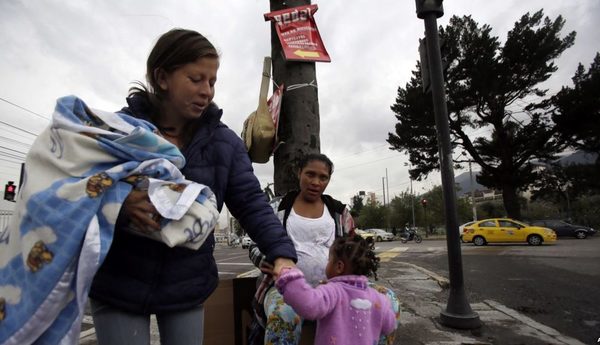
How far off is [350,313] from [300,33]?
204 cm

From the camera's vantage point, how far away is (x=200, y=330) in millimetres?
1322

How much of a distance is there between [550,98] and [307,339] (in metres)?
27.8

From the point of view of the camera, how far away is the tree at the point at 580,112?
2233 centimetres

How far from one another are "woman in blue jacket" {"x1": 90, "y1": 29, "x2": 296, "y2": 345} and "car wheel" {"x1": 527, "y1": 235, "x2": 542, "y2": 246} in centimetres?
1871

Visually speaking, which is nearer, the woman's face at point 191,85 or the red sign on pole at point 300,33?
the woman's face at point 191,85

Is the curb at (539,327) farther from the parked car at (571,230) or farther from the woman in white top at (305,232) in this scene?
the parked car at (571,230)

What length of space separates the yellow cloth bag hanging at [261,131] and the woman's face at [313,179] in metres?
0.32

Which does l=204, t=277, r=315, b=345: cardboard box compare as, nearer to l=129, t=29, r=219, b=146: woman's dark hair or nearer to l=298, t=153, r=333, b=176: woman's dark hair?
l=298, t=153, r=333, b=176: woman's dark hair

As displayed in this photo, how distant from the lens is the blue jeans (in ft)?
3.83

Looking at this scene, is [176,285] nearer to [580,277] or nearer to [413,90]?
[580,277]

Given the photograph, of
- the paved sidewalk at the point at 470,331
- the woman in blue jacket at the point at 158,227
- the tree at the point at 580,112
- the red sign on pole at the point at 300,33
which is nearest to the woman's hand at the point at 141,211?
the woman in blue jacket at the point at 158,227

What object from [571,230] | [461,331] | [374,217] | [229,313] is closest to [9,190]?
[229,313]

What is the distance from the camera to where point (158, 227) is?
43.3 inches

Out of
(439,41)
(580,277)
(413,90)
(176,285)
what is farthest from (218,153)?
(413,90)
